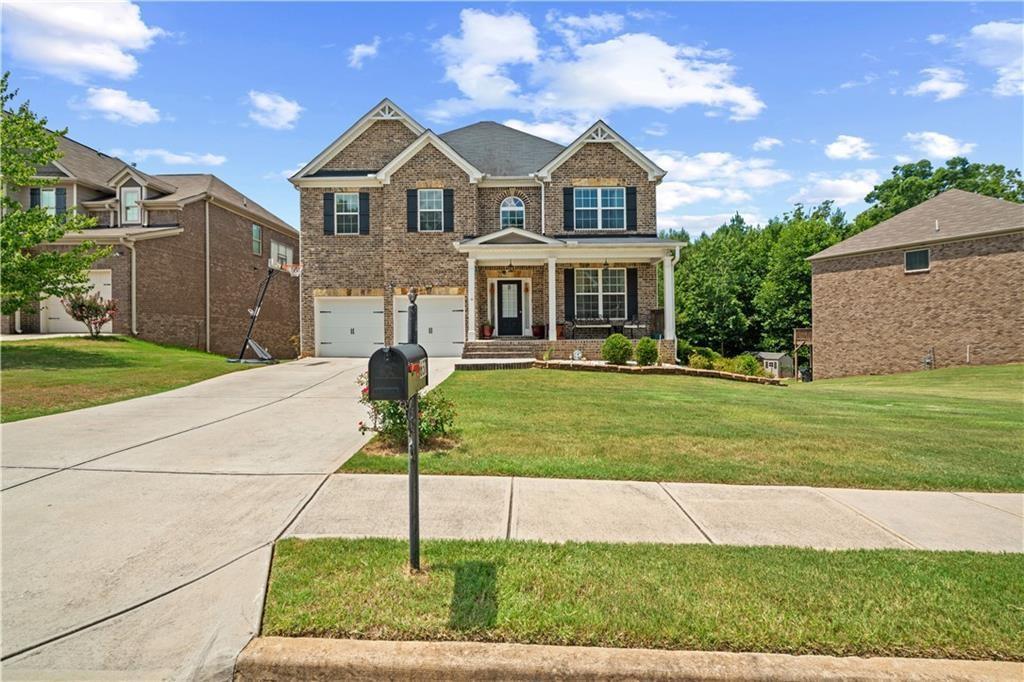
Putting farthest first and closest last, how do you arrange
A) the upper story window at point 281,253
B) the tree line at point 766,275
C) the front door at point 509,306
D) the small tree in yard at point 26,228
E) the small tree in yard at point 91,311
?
the tree line at point 766,275, the upper story window at point 281,253, the front door at point 509,306, the small tree in yard at point 91,311, the small tree in yard at point 26,228

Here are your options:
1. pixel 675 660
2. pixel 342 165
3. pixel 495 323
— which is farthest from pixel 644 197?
pixel 675 660

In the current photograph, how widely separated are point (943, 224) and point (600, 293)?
16.8 m

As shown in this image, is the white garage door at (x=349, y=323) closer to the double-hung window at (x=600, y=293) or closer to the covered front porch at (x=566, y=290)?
the covered front porch at (x=566, y=290)

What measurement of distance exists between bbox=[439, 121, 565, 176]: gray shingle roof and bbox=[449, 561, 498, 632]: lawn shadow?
66.9 ft

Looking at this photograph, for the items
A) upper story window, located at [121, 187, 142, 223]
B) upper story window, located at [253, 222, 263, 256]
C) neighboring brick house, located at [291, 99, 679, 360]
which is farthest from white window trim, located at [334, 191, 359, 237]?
upper story window, located at [253, 222, 263, 256]

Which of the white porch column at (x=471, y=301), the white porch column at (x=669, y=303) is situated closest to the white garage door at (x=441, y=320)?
the white porch column at (x=471, y=301)

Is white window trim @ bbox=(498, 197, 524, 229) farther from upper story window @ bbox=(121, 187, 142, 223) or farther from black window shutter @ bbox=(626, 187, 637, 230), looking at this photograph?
upper story window @ bbox=(121, 187, 142, 223)

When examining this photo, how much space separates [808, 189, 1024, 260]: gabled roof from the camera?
22.7 metres

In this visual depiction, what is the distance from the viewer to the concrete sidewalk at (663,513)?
14.0 feet

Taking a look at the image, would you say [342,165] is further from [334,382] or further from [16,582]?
[16,582]

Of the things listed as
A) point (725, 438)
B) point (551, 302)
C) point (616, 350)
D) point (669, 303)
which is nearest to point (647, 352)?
point (616, 350)

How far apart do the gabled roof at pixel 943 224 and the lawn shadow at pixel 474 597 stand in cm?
2792

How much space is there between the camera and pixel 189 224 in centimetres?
2430

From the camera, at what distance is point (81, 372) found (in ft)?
42.9
